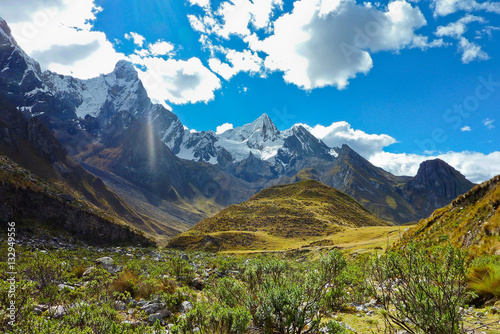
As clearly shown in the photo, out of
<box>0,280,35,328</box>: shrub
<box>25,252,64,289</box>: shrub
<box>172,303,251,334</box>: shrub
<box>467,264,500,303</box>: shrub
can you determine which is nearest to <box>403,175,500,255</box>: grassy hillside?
<box>467,264,500,303</box>: shrub

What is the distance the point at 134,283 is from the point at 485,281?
54.2 ft

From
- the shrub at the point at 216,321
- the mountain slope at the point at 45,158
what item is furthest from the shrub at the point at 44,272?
the mountain slope at the point at 45,158

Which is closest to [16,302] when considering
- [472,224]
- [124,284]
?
[124,284]

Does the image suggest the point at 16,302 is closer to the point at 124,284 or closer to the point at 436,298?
the point at 124,284

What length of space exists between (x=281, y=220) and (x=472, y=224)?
268 feet

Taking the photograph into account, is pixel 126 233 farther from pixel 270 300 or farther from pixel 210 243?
pixel 270 300

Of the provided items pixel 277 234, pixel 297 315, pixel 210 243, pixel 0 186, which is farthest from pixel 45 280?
pixel 277 234

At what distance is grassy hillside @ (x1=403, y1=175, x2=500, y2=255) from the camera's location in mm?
12875

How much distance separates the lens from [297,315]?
6.84 meters

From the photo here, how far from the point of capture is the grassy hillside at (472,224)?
12.9 m

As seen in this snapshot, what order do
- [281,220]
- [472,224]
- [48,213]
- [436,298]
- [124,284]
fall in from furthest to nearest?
[281,220] → [48,213] → [472,224] → [124,284] → [436,298]

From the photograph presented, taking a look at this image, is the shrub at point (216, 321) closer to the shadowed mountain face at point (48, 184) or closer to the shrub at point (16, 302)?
the shrub at point (16, 302)

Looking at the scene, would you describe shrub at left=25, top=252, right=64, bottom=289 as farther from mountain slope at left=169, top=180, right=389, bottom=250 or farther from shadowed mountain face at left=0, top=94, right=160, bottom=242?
mountain slope at left=169, top=180, right=389, bottom=250

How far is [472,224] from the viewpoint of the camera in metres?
16.2
